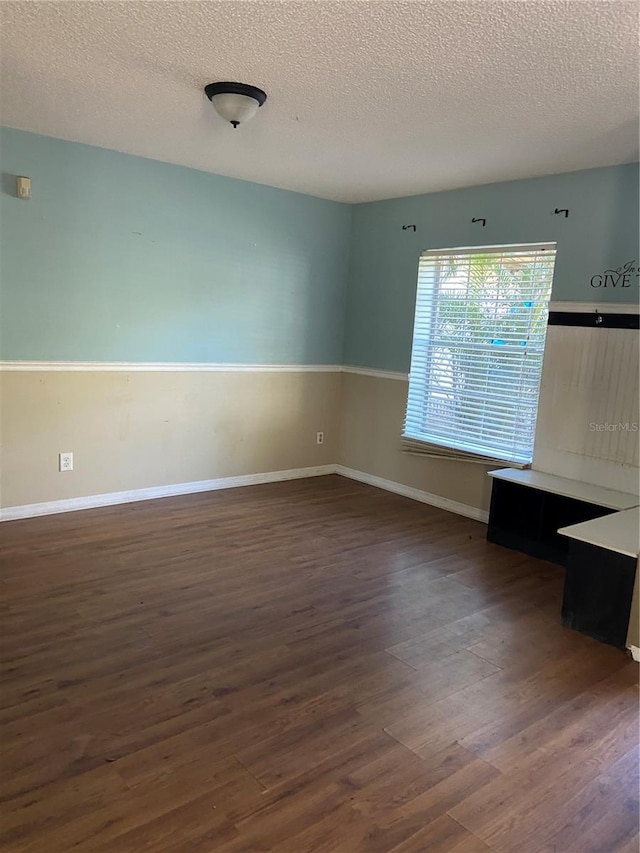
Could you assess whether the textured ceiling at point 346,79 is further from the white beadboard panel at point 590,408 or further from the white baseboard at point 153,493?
the white baseboard at point 153,493

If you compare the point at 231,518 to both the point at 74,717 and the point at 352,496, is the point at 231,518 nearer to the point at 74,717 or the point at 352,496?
the point at 352,496

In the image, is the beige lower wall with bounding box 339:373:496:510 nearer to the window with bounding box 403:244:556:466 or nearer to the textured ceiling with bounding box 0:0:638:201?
the window with bounding box 403:244:556:466

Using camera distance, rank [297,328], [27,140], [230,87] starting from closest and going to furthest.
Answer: [230,87] → [27,140] → [297,328]

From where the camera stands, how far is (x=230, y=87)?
9.06ft

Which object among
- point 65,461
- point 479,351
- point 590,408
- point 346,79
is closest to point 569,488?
point 590,408

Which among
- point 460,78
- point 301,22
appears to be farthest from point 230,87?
point 460,78

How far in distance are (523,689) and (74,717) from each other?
168 centimetres

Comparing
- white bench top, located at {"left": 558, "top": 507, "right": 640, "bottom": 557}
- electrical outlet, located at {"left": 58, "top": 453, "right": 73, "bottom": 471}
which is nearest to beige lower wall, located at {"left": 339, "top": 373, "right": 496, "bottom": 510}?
white bench top, located at {"left": 558, "top": 507, "right": 640, "bottom": 557}

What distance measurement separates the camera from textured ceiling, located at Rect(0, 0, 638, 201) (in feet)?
6.93

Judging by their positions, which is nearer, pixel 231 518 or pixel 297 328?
pixel 231 518

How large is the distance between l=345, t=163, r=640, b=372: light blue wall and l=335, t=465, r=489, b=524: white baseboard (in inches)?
38.4

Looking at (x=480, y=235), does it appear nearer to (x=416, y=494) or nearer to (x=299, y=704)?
(x=416, y=494)

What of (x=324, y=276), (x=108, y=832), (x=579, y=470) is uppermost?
(x=324, y=276)

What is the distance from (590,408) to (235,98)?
2.65 m
